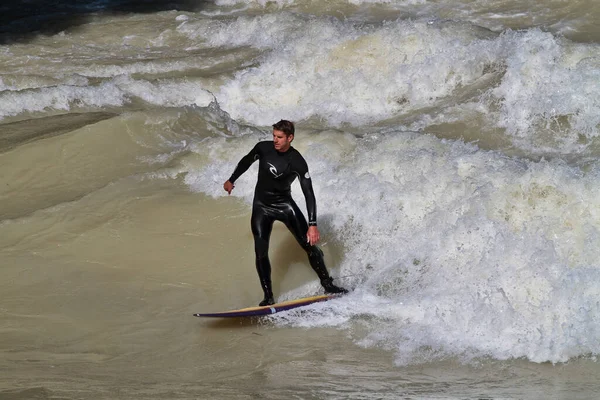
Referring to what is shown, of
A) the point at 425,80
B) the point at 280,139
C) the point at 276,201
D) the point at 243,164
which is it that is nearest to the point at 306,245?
the point at 276,201

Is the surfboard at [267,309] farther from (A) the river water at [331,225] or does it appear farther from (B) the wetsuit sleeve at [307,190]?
(B) the wetsuit sleeve at [307,190]

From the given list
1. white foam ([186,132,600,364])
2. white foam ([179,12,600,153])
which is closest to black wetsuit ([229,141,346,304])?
white foam ([186,132,600,364])

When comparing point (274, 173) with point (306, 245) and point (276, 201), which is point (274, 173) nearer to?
point (276, 201)

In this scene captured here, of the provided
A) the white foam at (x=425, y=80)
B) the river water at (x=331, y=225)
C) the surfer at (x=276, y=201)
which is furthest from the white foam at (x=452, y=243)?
the white foam at (x=425, y=80)

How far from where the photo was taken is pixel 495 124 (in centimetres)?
1117

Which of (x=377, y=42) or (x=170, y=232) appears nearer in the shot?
(x=170, y=232)

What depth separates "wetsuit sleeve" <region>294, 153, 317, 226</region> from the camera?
7.06 m

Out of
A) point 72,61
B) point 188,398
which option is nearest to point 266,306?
point 188,398

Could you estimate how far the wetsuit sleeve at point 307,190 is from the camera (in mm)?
7059

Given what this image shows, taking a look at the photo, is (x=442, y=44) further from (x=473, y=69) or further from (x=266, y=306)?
(x=266, y=306)

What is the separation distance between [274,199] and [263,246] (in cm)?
38

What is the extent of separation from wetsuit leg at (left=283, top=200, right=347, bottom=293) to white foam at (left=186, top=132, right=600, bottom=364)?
21cm

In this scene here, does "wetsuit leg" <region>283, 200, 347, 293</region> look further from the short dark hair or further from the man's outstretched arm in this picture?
the short dark hair

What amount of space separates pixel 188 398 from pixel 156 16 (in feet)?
43.4
